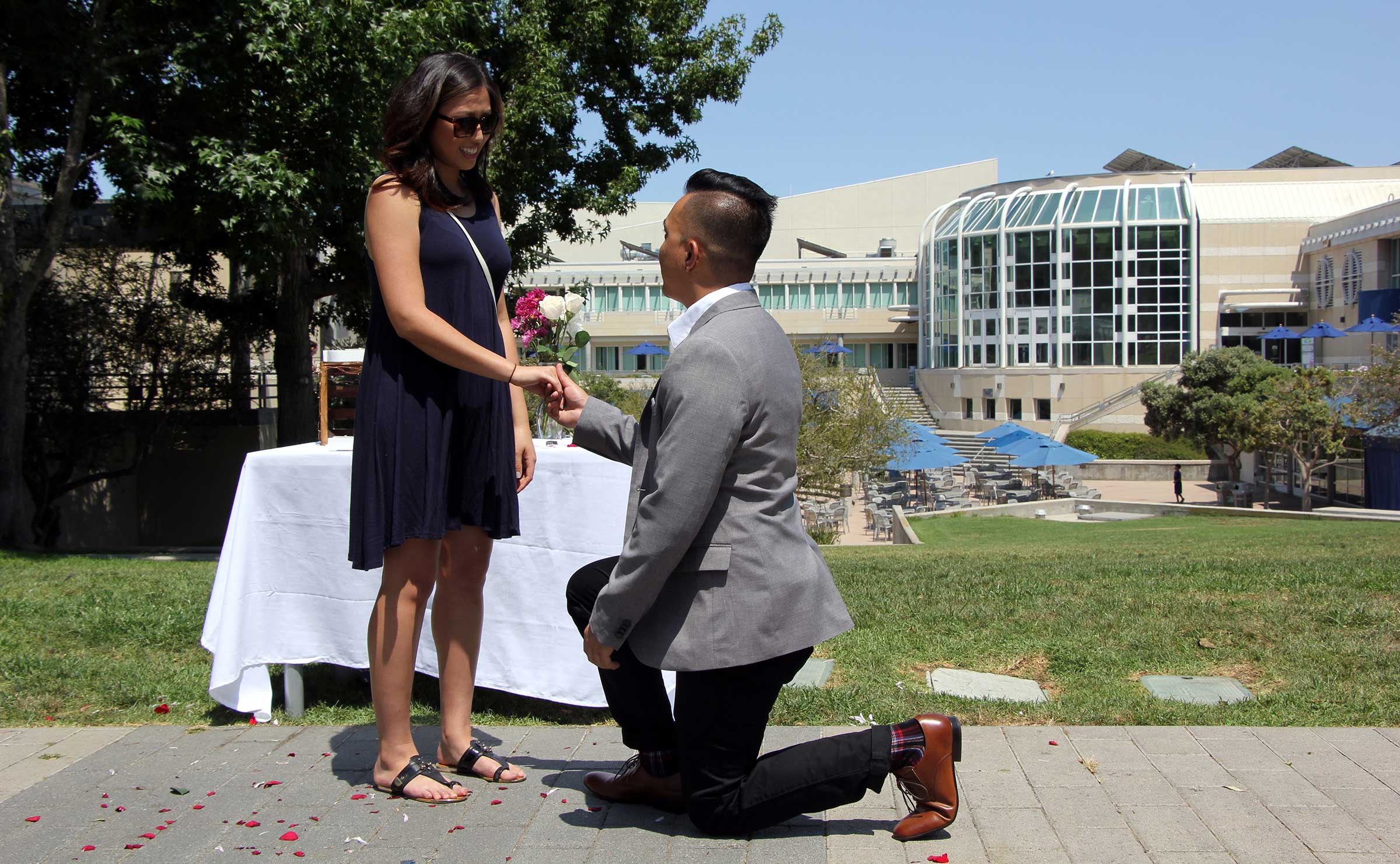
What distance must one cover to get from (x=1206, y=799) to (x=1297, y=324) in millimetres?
55190

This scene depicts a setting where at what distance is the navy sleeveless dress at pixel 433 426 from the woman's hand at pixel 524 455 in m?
0.16

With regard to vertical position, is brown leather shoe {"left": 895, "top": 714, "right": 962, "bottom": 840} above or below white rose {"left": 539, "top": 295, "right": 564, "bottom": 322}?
below

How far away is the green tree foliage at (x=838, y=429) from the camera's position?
28.2 metres

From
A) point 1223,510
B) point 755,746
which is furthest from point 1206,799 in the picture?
point 1223,510

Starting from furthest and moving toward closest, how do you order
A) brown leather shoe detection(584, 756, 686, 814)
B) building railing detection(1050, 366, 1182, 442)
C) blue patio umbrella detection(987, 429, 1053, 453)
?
building railing detection(1050, 366, 1182, 442)
blue patio umbrella detection(987, 429, 1053, 453)
brown leather shoe detection(584, 756, 686, 814)

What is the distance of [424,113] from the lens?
2.89 metres

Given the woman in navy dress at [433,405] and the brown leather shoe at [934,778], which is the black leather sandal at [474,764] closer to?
the woman in navy dress at [433,405]

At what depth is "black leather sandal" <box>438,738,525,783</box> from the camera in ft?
10.4

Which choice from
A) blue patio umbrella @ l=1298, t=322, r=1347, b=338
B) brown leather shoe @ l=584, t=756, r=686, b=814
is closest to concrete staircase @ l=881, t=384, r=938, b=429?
blue patio umbrella @ l=1298, t=322, r=1347, b=338

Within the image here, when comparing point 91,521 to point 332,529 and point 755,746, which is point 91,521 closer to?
point 332,529

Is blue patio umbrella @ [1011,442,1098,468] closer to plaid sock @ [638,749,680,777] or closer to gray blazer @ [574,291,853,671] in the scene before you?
plaid sock @ [638,749,680,777]

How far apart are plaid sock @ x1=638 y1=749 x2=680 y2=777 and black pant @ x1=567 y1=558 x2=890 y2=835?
205 millimetres

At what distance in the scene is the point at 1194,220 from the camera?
166 feet

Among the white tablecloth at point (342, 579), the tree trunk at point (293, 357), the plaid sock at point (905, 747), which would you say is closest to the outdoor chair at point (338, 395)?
the white tablecloth at point (342, 579)
